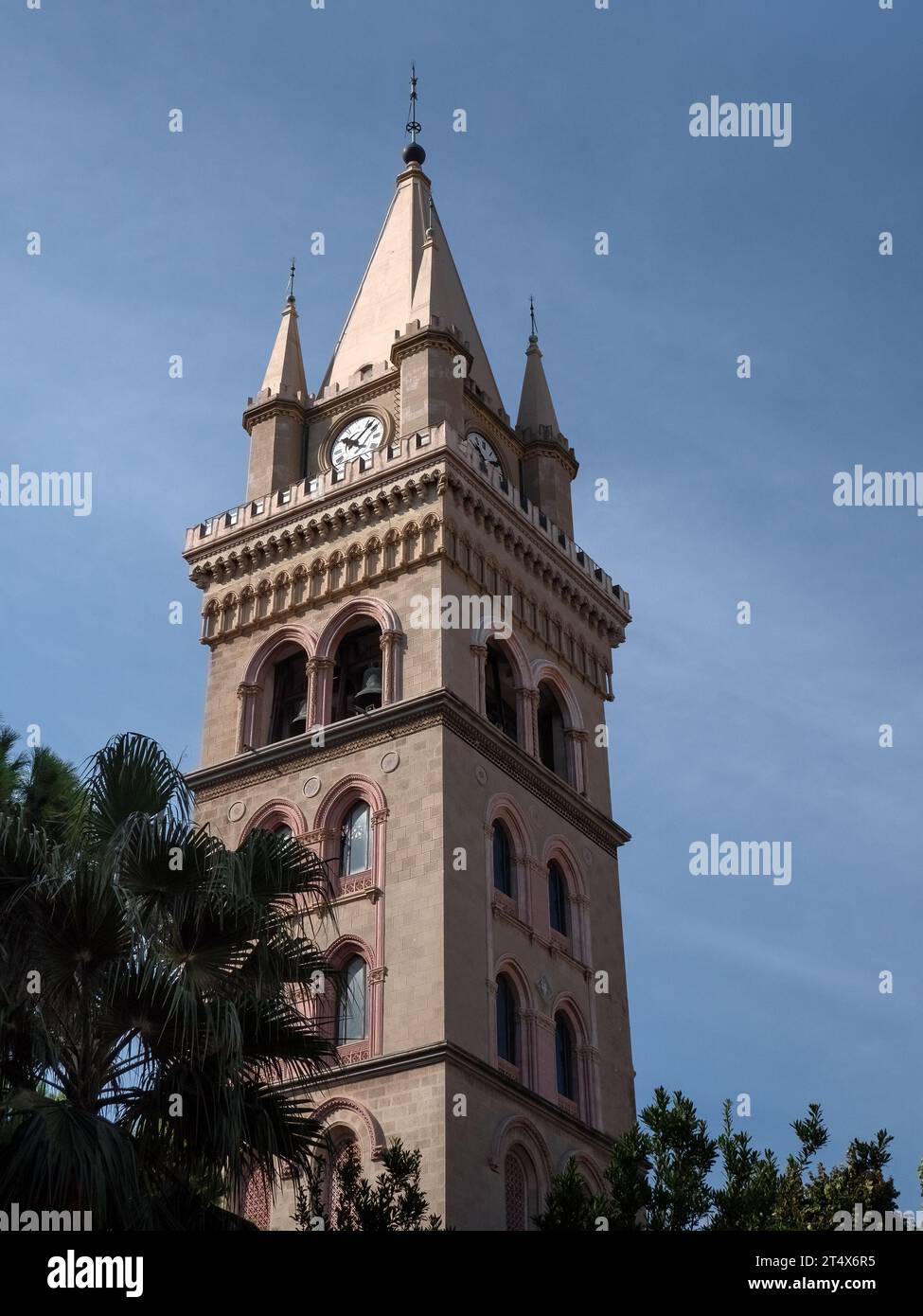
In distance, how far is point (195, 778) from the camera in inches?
1490

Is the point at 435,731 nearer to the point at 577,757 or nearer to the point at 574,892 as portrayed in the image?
the point at 574,892

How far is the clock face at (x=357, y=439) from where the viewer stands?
41375 mm

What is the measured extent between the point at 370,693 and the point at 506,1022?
7187mm

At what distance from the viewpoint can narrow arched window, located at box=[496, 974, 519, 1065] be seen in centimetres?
3371

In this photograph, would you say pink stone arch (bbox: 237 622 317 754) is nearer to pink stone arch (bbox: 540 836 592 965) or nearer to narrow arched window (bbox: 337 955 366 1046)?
pink stone arch (bbox: 540 836 592 965)

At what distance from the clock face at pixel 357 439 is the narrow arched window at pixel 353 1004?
1241 cm

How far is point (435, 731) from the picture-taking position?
3491cm

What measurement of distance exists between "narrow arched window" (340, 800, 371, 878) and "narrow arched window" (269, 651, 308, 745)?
299 centimetres

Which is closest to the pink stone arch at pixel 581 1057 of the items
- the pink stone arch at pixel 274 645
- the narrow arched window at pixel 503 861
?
the narrow arched window at pixel 503 861

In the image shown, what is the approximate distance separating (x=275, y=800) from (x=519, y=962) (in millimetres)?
5960

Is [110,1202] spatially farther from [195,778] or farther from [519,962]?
[195,778]

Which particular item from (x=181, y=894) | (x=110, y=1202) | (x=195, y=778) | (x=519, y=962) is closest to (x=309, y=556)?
(x=195, y=778)

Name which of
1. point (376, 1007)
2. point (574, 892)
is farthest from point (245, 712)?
point (376, 1007)

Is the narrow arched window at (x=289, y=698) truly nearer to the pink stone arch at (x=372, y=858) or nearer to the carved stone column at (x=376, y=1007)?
the pink stone arch at (x=372, y=858)
